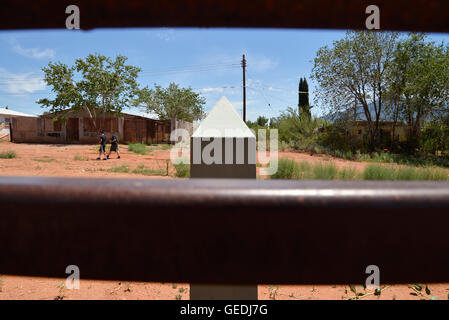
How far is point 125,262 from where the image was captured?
360 millimetres

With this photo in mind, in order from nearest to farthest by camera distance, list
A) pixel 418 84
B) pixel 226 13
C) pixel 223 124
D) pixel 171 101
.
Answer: pixel 226 13 < pixel 223 124 < pixel 418 84 < pixel 171 101

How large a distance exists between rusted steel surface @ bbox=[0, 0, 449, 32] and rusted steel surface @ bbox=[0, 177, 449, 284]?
327mm

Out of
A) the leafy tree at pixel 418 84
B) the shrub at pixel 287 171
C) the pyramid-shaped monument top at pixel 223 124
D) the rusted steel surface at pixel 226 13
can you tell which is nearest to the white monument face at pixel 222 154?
the pyramid-shaped monument top at pixel 223 124

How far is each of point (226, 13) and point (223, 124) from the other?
151cm

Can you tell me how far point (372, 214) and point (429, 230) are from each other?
0.08m

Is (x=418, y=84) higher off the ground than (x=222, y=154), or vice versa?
(x=418, y=84)

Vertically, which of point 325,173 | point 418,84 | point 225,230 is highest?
point 418,84

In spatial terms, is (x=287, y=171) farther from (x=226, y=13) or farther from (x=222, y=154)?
(x=226, y=13)

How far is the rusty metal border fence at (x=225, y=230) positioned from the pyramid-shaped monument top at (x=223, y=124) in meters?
1.36

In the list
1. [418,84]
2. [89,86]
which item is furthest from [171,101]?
[418,84]

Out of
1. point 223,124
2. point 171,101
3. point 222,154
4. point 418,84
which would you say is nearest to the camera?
point 222,154

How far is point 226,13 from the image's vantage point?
48cm

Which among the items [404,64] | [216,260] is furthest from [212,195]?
[404,64]
